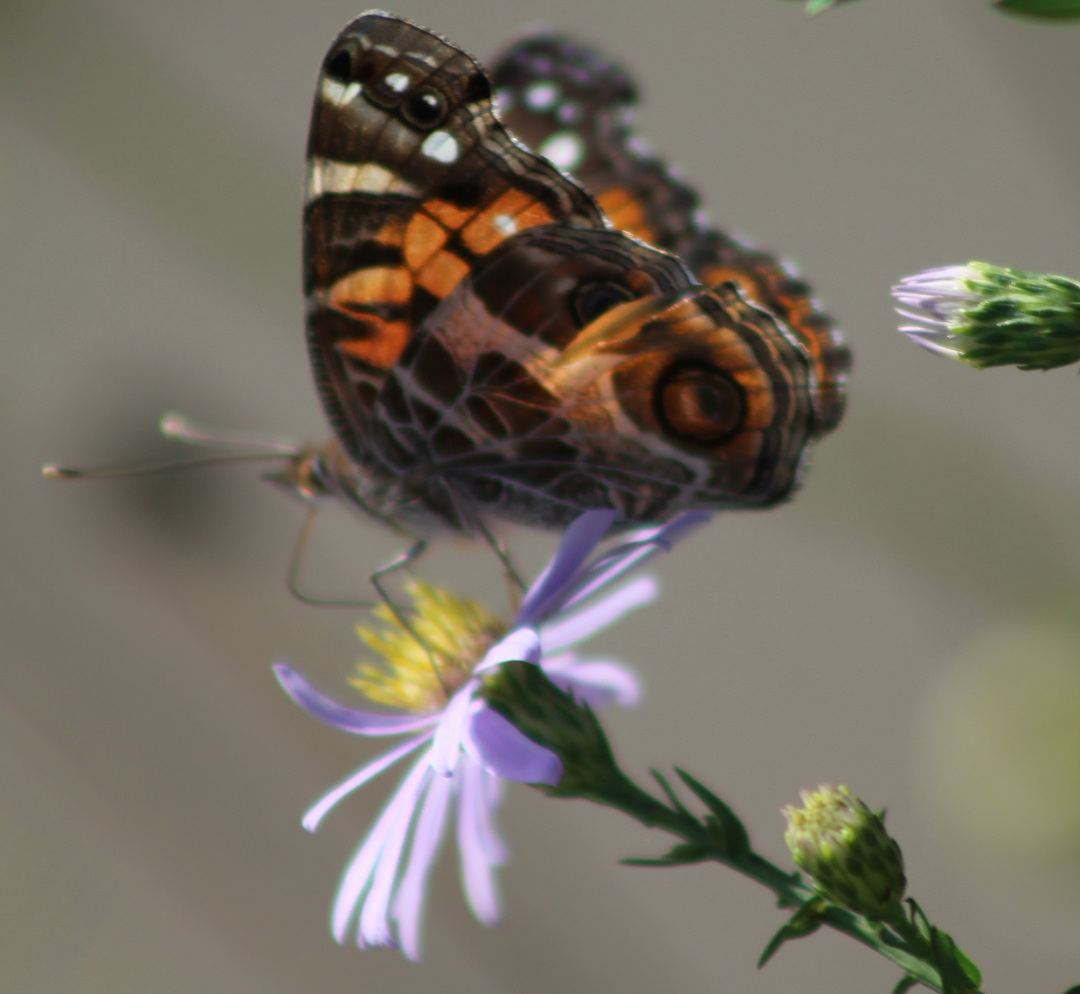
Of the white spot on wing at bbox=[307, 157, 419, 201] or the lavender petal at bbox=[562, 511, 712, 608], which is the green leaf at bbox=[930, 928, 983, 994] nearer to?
the lavender petal at bbox=[562, 511, 712, 608]

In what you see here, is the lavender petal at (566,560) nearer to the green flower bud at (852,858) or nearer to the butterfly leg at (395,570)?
the butterfly leg at (395,570)

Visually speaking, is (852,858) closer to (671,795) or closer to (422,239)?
(671,795)

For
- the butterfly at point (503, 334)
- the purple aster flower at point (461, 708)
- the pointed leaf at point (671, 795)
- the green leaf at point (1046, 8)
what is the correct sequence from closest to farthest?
the green leaf at point (1046, 8) < the pointed leaf at point (671, 795) < the purple aster flower at point (461, 708) < the butterfly at point (503, 334)

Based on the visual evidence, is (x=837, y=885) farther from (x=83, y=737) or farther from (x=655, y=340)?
(x=83, y=737)

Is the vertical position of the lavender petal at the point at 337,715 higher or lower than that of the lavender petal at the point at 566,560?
lower

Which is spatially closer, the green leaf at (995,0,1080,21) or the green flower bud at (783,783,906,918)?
the green leaf at (995,0,1080,21)

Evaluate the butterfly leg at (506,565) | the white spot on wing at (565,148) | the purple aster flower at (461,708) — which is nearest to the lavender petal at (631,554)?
the purple aster flower at (461,708)

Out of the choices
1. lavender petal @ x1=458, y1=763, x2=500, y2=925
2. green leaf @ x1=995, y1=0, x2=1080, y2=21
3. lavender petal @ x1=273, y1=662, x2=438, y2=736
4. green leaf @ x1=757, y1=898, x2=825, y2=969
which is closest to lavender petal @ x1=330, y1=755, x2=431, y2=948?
lavender petal @ x1=273, y1=662, x2=438, y2=736
